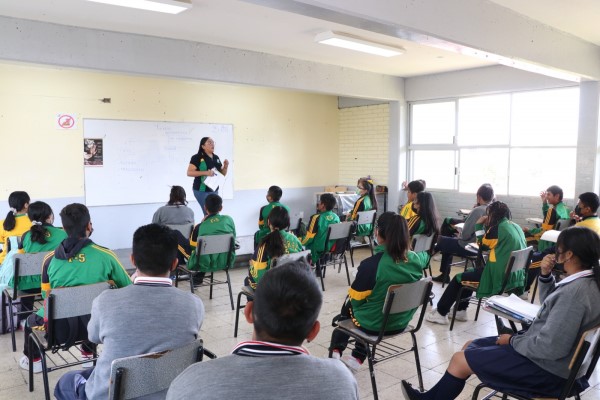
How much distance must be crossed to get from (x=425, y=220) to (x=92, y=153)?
4.52m

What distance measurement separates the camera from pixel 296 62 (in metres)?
6.46

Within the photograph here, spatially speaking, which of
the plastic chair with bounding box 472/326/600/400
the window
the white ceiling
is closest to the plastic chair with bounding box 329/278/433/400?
the plastic chair with bounding box 472/326/600/400

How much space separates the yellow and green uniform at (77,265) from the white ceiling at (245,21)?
2.38 metres

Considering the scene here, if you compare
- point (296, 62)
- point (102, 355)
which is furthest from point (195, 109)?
point (102, 355)

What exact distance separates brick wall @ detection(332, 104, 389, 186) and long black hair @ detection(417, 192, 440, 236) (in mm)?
3573

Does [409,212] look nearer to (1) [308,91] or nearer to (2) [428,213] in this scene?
(2) [428,213]

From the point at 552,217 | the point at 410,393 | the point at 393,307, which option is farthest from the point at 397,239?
the point at 552,217

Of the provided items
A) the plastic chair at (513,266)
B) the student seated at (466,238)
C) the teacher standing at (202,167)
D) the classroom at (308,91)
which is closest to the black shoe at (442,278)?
the student seated at (466,238)

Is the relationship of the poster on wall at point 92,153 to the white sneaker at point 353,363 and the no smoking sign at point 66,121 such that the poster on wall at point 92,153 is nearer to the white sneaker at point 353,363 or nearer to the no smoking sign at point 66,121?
the no smoking sign at point 66,121

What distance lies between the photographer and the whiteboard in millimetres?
6711

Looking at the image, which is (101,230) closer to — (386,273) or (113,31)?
(113,31)

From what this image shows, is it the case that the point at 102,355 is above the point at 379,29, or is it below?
below

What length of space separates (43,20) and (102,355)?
396 centimetres

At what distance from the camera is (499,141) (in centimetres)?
706
